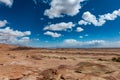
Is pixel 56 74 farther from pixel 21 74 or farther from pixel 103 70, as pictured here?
pixel 103 70

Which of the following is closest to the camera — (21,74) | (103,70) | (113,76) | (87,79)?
(87,79)

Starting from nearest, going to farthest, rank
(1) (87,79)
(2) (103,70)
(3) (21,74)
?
(1) (87,79)
(3) (21,74)
(2) (103,70)

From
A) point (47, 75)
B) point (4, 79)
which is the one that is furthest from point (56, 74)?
point (4, 79)

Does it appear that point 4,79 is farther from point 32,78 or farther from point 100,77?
point 100,77

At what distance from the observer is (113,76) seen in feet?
88.3

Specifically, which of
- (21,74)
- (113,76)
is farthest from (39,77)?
(113,76)

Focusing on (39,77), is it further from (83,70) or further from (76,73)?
(83,70)

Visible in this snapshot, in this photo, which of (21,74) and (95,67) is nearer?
(21,74)

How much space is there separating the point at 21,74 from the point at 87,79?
985 cm

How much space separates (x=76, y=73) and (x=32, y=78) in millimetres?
6200

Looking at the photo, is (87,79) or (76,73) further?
(76,73)

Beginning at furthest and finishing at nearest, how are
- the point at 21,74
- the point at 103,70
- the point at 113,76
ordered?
the point at 103,70
the point at 21,74
the point at 113,76

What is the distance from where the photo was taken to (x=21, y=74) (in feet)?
96.3

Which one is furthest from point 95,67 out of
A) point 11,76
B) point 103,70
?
point 11,76
